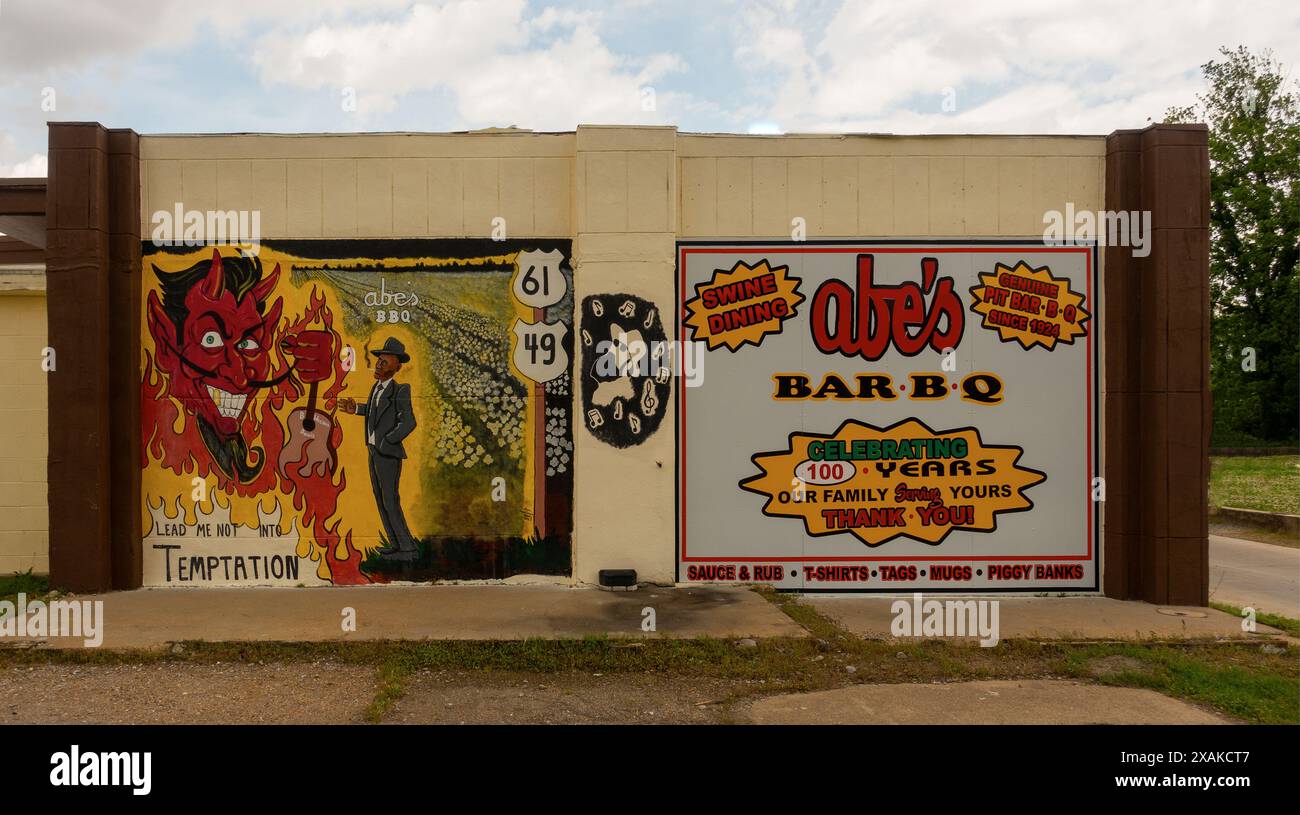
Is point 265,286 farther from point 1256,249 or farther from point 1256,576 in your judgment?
point 1256,249

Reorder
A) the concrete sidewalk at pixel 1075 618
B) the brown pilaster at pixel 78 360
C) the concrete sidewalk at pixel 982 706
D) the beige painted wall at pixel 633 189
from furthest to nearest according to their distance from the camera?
the beige painted wall at pixel 633 189 → the brown pilaster at pixel 78 360 → the concrete sidewalk at pixel 1075 618 → the concrete sidewalk at pixel 982 706

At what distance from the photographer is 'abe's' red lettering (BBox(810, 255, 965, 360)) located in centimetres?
839

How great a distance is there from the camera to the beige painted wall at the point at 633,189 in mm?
8289

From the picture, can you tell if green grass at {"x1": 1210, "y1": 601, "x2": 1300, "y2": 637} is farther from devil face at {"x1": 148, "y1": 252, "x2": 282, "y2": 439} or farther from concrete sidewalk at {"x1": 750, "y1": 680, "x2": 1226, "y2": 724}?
devil face at {"x1": 148, "y1": 252, "x2": 282, "y2": 439}

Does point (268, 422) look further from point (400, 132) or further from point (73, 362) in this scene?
point (400, 132)

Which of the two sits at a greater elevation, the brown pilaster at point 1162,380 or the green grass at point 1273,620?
the brown pilaster at point 1162,380

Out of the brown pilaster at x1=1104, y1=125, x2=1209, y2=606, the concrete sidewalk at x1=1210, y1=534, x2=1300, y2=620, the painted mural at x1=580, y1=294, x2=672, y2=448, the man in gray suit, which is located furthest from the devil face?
the concrete sidewalk at x1=1210, y1=534, x2=1300, y2=620

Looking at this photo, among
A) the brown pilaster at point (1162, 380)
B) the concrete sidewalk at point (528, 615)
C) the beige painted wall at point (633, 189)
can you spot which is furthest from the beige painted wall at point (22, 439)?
the brown pilaster at point (1162, 380)

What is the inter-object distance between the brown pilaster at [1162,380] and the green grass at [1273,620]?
0.25 metres

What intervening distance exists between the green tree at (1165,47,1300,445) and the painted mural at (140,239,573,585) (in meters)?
34.3

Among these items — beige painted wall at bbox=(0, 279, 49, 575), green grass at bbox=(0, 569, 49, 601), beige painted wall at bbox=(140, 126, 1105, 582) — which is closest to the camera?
green grass at bbox=(0, 569, 49, 601)

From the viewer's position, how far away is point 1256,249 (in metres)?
31.9

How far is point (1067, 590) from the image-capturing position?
8.30 meters

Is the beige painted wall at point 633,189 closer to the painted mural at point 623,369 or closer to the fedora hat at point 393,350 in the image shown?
the painted mural at point 623,369
